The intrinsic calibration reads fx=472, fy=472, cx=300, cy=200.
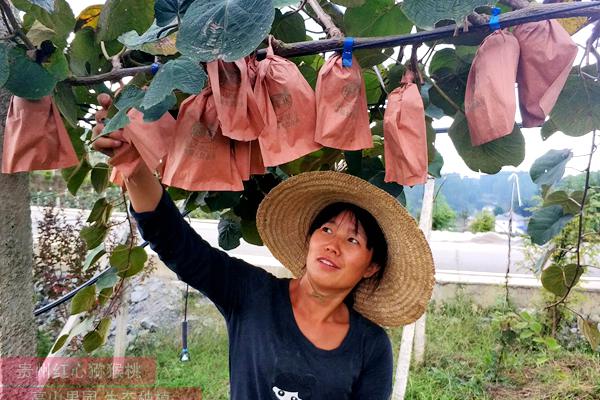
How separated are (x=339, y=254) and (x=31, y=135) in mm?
506

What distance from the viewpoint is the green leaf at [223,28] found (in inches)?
15.9

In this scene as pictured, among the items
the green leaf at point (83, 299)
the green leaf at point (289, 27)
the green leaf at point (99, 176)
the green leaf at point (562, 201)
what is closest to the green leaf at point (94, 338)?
the green leaf at point (83, 299)

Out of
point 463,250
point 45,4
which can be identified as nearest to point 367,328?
point 45,4

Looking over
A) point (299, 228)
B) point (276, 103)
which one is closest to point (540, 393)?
point (299, 228)

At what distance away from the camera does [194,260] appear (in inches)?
32.3

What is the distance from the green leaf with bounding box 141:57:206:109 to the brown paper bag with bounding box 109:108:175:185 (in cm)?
9

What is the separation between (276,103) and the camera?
1.83 ft

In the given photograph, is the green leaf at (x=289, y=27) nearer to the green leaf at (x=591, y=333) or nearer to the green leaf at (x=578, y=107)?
the green leaf at (x=578, y=107)

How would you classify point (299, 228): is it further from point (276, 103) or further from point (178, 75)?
point (178, 75)

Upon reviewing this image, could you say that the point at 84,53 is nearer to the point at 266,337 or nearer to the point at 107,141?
the point at 107,141

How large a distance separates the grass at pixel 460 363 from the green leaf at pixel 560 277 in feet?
5.29

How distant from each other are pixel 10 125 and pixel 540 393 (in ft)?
9.11

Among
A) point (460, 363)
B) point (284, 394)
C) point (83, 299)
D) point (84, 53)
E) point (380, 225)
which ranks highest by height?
point (84, 53)

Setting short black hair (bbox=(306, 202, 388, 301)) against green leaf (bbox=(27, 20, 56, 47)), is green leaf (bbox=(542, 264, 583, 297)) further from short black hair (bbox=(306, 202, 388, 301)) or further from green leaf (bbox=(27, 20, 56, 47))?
green leaf (bbox=(27, 20, 56, 47))
